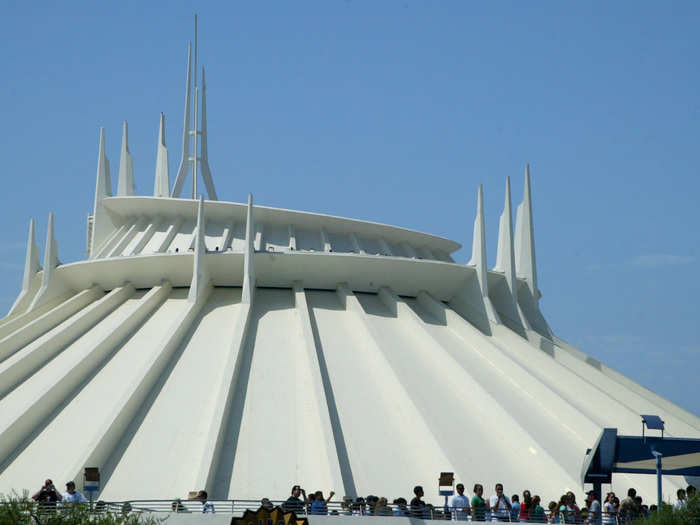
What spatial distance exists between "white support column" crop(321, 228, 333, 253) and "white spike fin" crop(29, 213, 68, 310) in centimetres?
873

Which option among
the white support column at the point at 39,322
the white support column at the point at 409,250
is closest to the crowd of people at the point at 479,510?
the white support column at the point at 39,322

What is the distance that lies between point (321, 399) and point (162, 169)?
828 inches

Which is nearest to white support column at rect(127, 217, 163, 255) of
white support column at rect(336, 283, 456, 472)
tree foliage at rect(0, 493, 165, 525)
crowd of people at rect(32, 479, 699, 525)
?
white support column at rect(336, 283, 456, 472)

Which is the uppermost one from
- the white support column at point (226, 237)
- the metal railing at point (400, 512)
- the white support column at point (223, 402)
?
the white support column at point (226, 237)

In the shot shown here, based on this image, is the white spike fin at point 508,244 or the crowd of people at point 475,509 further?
the white spike fin at point 508,244

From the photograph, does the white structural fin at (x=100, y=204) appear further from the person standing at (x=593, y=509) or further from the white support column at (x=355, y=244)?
the person standing at (x=593, y=509)

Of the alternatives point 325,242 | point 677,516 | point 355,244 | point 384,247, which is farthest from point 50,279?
point 677,516

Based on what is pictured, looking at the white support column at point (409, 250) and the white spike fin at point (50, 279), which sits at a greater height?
the white support column at point (409, 250)

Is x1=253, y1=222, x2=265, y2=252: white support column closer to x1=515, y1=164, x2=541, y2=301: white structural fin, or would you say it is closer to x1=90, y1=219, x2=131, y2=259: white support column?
x1=90, y1=219, x2=131, y2=259: white support column

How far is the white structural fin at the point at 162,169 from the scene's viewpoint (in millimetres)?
44406

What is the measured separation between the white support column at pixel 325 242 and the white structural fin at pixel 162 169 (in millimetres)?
Result: 10373

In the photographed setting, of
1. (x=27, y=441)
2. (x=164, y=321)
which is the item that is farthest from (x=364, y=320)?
(x=27, y=441)

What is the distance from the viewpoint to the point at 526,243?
4103 centimetres

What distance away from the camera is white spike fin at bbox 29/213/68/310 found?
114 feet
